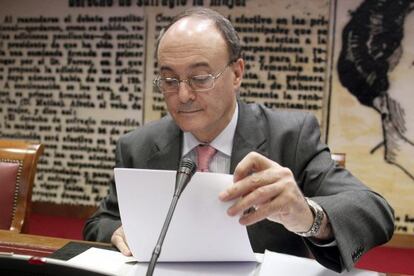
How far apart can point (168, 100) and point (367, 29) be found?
1936 millimetres

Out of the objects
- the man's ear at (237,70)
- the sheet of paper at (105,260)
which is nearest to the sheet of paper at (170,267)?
the sheet of paper at (105,260)

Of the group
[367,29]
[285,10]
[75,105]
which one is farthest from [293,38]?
[75,105]

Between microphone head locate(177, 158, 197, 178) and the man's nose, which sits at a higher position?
the man's nose

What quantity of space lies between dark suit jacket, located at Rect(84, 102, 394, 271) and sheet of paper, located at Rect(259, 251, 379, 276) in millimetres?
37

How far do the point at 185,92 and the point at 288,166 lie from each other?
0.43m

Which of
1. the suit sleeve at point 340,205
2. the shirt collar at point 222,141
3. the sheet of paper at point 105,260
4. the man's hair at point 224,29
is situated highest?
the man's hair at point 224,29

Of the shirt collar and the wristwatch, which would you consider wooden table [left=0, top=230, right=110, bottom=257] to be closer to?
the shirt collar

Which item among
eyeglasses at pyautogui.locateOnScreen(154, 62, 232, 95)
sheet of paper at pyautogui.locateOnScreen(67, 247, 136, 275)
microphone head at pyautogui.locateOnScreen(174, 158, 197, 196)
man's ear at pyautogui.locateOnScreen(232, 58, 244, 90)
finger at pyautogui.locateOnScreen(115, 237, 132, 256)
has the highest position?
man's ear at pyautogui.locateOnScreen(232, 58, 244, 90)

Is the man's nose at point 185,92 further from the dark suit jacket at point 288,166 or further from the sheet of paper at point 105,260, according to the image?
the sheet of paper at point 105,260

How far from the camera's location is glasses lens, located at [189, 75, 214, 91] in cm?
132

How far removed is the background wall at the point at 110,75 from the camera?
2904 millimetres

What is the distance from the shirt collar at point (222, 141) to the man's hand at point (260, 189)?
588 mm

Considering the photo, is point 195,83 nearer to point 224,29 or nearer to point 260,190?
point 224,29

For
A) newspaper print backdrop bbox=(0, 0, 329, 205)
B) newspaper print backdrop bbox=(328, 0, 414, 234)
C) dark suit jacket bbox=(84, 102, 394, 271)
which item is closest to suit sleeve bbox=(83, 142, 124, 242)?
dark suit jacket bbox=(84, 102, 394, 271)
